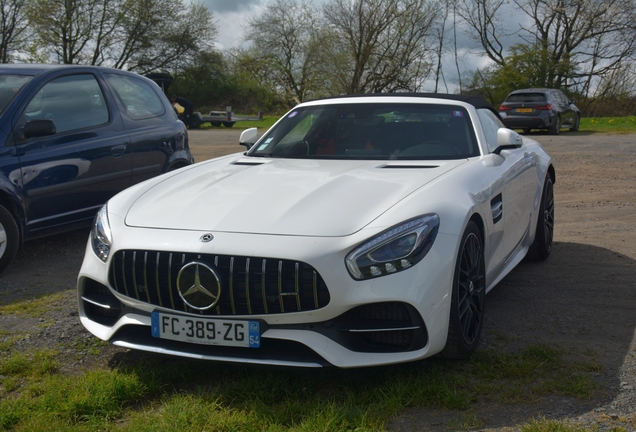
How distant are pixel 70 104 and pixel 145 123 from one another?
2.79 ft

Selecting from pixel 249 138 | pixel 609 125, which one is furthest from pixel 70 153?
pixel 609 125

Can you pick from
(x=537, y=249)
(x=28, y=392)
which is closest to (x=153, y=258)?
(x=28, y=392)

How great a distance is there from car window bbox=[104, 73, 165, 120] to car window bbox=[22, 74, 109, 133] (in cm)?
26

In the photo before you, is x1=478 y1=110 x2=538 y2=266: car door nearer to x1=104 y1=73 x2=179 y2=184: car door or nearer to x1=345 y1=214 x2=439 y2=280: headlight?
x1=345 y1=214 x2=439 y2=280: headlight

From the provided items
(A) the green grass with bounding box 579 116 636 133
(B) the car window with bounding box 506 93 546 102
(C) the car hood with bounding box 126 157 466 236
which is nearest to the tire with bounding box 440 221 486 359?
(C) the car hood with bounding box 126 157 466 236

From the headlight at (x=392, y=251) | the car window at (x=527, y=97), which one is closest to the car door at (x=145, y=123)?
the headlight at (x=392, y=251)

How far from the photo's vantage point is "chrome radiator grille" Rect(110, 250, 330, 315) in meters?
3.13

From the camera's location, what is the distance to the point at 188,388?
3.44m

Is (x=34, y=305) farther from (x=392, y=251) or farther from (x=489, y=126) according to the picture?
(x=489, y=126)

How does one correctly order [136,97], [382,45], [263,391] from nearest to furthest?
[263,391]
[136,97]
[382,45]

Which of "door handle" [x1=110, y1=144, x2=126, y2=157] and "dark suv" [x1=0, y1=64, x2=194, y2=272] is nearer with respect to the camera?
"dark suv" [x1=0, y1=64, x2=194, y2=272]

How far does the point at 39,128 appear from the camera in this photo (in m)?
5.92

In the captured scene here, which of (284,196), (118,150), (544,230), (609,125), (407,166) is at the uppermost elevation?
(407,166)

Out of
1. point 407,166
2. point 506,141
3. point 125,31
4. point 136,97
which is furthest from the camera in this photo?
point 125,31
